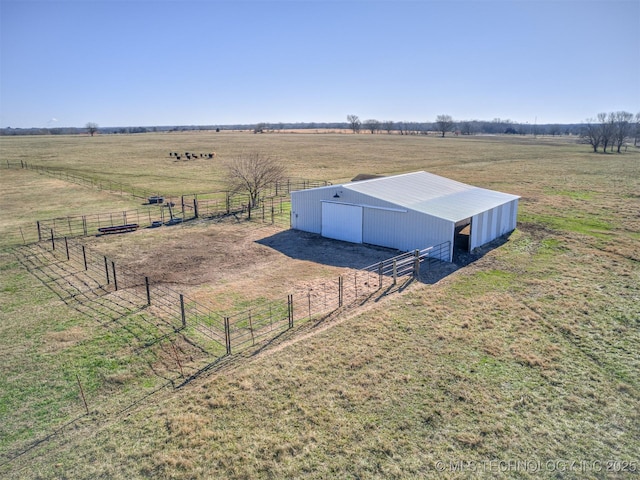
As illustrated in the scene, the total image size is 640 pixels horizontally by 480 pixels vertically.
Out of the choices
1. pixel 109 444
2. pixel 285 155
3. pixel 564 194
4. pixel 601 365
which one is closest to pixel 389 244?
pixel 601 365

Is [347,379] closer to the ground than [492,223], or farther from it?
closer to the ground

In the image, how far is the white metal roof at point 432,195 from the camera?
23.8 meters

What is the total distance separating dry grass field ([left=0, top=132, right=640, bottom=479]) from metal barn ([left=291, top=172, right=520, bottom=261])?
5.75 feet

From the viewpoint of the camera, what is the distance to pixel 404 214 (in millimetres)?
23375

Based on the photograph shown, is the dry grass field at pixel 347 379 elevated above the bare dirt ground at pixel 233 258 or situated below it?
below

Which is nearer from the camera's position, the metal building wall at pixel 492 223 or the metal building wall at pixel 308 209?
Answer: the metal building wall at pixel 492 223

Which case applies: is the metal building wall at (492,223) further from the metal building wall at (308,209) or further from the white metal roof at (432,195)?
the metal building wall at (308,209)

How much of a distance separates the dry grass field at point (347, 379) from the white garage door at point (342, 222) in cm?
223

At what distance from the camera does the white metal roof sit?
23756mm

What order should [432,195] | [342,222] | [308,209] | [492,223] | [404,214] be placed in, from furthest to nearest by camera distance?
[308,209] → [432,195] → [342,222] → [492,223] → [404,214]

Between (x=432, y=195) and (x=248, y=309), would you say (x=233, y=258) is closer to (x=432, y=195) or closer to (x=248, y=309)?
(x=248, y=309)

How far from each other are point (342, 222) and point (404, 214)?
428cm

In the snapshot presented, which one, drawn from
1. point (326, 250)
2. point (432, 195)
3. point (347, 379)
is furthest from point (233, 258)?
point (432, 195)

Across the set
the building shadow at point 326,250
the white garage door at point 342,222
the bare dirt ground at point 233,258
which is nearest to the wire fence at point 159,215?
the bare dirt ground at point 233,258
